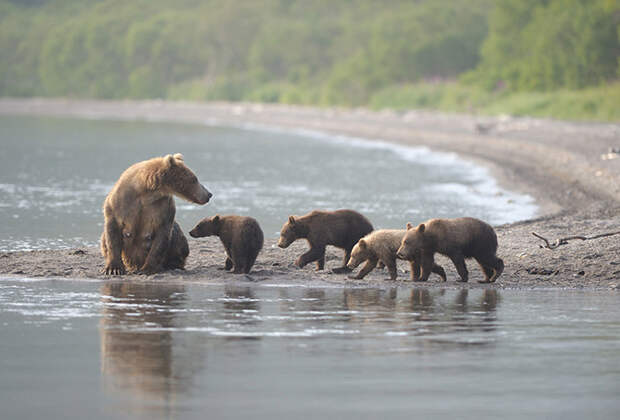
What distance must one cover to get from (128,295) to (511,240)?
5891mm

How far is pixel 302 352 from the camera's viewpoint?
8.53 meters

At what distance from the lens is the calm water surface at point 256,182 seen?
20.1 meters

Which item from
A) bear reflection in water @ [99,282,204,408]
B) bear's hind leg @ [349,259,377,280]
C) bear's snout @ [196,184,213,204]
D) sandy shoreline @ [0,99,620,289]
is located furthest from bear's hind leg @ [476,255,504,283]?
bear reflection in water @ [99,282,204,408]

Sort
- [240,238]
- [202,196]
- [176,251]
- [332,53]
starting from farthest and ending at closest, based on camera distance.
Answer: [332,53] < [176,251] < [240,238] < [202,196]

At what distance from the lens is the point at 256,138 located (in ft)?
183

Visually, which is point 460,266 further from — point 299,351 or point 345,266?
point 299,351

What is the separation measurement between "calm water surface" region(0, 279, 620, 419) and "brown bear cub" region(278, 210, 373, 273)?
1.03m

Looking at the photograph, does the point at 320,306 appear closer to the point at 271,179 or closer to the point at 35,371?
the point at 35,371

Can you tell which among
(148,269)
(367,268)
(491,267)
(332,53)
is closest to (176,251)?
(148,269)

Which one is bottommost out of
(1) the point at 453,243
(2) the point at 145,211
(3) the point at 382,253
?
(3) the point at 382,253

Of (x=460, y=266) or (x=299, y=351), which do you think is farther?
(x=460, y=266)

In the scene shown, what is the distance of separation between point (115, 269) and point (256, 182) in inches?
695

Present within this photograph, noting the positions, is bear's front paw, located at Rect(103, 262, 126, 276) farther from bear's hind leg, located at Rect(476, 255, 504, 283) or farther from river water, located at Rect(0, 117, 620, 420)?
bear's hind leg, located at Rect(476, 255, 504, 283)

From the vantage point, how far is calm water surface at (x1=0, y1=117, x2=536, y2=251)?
20094 millimetres
